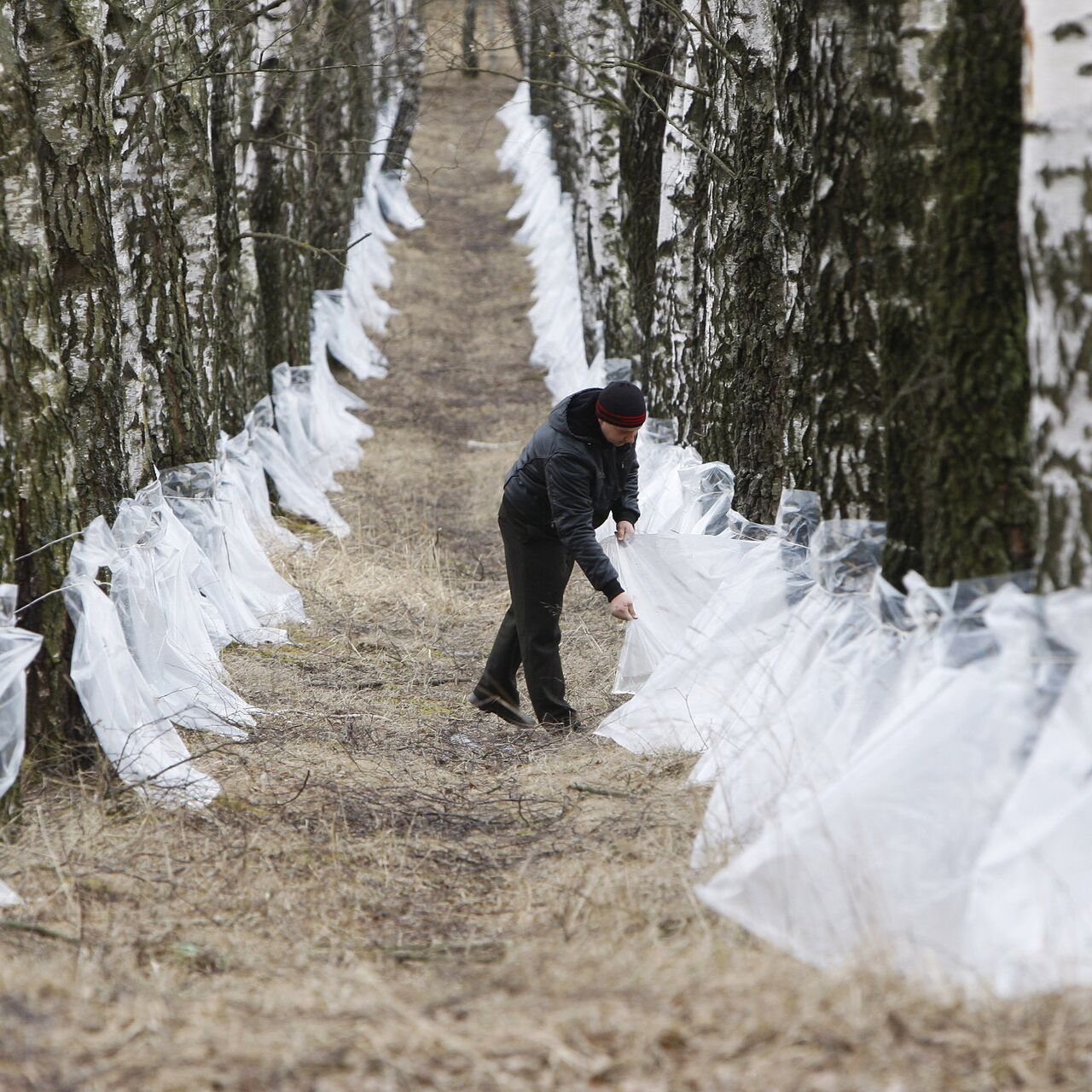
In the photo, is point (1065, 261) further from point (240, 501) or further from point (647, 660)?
point (240, 501)

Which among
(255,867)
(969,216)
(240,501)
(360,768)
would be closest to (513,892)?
(255,867)

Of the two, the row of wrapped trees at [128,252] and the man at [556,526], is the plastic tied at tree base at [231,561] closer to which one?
the row of wrapped trees at [128,252]

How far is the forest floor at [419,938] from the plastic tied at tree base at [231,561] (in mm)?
308

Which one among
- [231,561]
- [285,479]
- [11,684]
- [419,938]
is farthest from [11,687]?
[285,479]

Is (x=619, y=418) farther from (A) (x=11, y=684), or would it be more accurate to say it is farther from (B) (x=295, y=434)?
(B) (x=295, y=434)

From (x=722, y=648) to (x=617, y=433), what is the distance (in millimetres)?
1084

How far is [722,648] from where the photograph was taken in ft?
18.3

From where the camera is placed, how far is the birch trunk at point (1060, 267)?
301 centimetres

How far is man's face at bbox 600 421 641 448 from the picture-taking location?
584 centimetres

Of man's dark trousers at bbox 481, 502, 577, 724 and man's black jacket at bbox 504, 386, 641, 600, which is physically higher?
man's black jacket at bbox 504, 386, 641, 600

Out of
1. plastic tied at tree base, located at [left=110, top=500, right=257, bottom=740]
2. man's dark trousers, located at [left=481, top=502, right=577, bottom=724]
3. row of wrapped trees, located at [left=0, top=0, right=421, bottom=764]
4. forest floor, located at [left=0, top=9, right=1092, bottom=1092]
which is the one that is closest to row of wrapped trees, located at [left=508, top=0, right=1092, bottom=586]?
man's dark trousers, located at [left=481, top=502, right=577, bottom=724]

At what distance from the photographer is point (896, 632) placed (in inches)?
156

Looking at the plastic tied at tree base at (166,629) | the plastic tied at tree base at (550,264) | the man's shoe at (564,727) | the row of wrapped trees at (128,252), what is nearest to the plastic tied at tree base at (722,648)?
the man's shoe at (564,727)

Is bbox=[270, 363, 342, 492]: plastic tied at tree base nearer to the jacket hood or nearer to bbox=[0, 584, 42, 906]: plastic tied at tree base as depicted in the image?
the jacket hood
